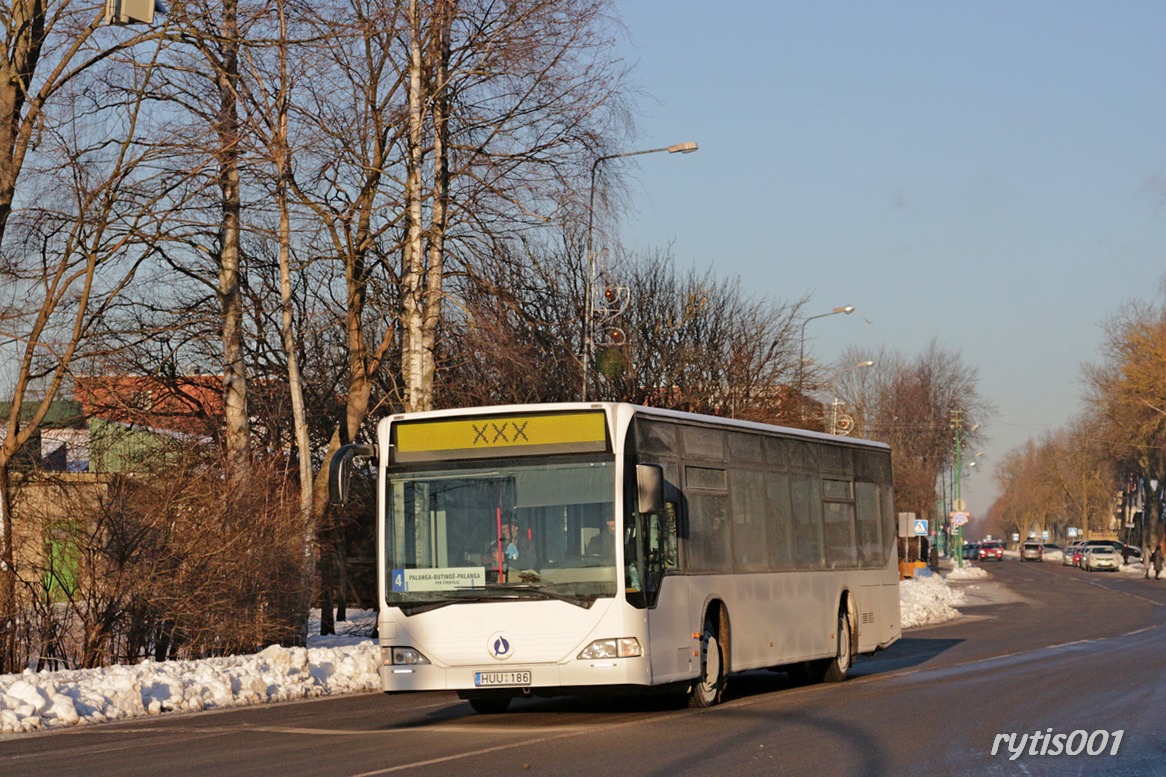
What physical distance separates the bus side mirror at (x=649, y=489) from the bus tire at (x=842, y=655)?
6.19m

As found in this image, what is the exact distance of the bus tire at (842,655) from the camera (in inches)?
774

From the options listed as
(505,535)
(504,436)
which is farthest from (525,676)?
(504,436)

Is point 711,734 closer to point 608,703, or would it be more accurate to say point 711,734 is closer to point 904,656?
point 608,703

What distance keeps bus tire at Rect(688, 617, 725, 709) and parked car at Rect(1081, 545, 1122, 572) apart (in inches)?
3030

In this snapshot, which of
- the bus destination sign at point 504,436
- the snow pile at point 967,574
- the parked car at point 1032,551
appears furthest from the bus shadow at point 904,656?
the parked car at point 1032,551

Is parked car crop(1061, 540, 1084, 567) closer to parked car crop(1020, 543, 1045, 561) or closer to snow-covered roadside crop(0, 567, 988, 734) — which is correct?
parked car crop(1020, 543, 1045, 561)

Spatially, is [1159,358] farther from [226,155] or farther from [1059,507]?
[1059,507]

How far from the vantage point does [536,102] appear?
26359 millimetres

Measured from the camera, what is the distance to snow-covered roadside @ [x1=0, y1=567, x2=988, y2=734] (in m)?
14.9

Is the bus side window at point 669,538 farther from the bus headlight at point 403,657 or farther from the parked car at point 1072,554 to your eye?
the parked car at point 1072,554

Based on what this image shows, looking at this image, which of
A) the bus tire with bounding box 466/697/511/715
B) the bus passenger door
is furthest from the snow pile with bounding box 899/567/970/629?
the bus passenger door

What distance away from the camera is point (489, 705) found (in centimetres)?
1647

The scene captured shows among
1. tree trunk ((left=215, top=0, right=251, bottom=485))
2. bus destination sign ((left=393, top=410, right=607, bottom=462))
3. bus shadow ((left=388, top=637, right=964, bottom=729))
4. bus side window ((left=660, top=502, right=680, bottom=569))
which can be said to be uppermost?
tree trunk ((left=215, top=0, right=251, bottom=485))

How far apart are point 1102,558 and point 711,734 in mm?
79896
